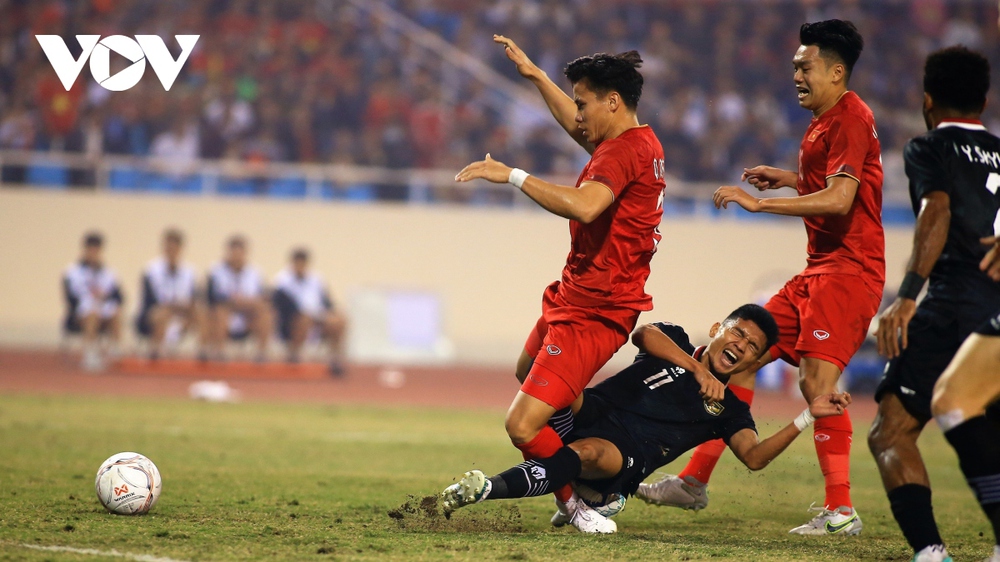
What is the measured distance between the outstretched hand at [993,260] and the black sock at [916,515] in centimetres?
93

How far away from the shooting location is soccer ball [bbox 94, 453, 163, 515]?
16.4ft

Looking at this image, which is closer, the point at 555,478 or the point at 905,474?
the point at 905,474

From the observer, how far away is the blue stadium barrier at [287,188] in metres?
17.4

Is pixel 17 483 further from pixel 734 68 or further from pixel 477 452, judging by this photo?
pixel 734 68

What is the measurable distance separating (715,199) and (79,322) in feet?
40.7

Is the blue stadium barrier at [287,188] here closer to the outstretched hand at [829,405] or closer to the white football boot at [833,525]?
the white football boot at [833,525]

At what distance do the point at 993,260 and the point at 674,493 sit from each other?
2233 millimetres

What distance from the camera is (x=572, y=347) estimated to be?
501 centimetres

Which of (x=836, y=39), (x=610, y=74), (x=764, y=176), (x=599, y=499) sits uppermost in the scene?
(x=836, y=39)

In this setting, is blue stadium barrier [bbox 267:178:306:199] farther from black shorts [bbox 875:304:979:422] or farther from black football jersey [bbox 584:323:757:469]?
black shorts [bbox 875:304:979:422]

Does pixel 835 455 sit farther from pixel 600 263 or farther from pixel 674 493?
pixel 600 263

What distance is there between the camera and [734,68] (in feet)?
64.4

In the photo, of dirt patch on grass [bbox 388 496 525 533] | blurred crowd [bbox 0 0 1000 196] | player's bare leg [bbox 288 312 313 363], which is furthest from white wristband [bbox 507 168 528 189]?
blurred crowd [bbox 0 0 1000 196]

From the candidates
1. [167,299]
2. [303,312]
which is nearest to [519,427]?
[303,312]
